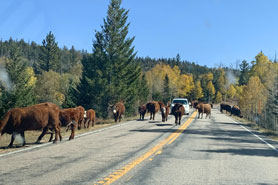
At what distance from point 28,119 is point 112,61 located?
102ft

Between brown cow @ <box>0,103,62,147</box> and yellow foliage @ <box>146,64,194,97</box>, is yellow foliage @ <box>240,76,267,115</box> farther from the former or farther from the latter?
brown cow @ <box>0,103,62,147</box>

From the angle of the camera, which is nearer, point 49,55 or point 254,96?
point 254,96

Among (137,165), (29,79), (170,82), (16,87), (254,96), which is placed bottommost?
(137,165)

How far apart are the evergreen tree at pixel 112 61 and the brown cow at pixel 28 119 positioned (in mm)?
27278

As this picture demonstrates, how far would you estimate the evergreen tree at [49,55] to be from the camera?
8375 cm

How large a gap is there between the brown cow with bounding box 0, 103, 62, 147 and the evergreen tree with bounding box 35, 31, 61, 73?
74.9 m

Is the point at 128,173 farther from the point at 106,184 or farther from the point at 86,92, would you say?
the point at 86,92

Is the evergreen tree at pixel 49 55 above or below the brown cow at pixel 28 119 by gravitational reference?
above

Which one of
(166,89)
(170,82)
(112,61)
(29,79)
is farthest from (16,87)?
(170,82)

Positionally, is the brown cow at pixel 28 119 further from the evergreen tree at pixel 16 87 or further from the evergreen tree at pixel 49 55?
the evergreen tree at pixel 49 55

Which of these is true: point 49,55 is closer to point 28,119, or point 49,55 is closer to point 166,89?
point 166,89

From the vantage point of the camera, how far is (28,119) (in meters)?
11.3

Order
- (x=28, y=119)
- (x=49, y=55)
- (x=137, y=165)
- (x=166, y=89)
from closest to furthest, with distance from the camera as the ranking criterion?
(x=137, y=165), (x=28, y=119), (x=49, y=55), (x=166, y=89)

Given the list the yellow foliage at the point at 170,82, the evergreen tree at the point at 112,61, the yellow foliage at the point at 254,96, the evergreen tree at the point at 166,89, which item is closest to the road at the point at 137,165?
the evergreen tree at the point at 112,61
